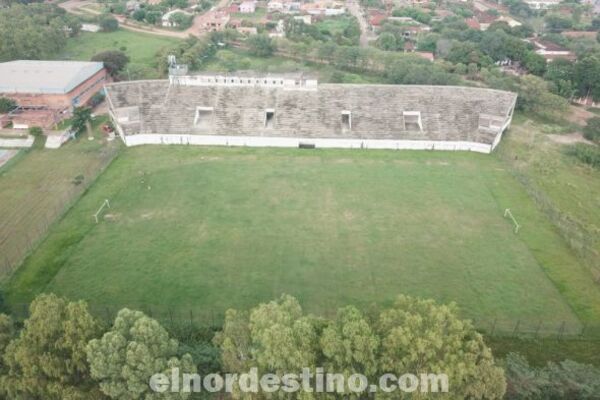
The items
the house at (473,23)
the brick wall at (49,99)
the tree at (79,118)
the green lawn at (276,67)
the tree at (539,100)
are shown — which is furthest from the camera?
the house at (473,23)

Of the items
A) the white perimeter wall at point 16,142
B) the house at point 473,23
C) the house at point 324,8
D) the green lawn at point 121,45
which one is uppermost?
the house at point 473,23

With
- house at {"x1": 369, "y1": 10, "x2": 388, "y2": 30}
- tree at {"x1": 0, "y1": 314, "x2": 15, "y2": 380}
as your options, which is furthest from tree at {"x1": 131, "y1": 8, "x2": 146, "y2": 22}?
tree at {"x1": 0, "y1": 314, "x2": 15, "y2": 380}

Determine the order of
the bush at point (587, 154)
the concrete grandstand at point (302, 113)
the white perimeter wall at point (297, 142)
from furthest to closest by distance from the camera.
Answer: the concrete grandstand at point (302, 113) → the white perimeter wall at point (297, 142) → the bush at point (587, 154)

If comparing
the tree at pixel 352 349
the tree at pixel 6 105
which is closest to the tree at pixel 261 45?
the tree at pixel 6 105

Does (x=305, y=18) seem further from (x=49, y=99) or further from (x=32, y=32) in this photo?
(x=49, y=99)

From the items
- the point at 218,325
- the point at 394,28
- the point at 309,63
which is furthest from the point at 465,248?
the point at 394,28

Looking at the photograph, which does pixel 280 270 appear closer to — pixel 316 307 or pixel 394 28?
pixel 316 307

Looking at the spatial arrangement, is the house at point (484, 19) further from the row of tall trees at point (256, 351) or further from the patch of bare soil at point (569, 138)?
the row of tall trees at point (256, 351)
